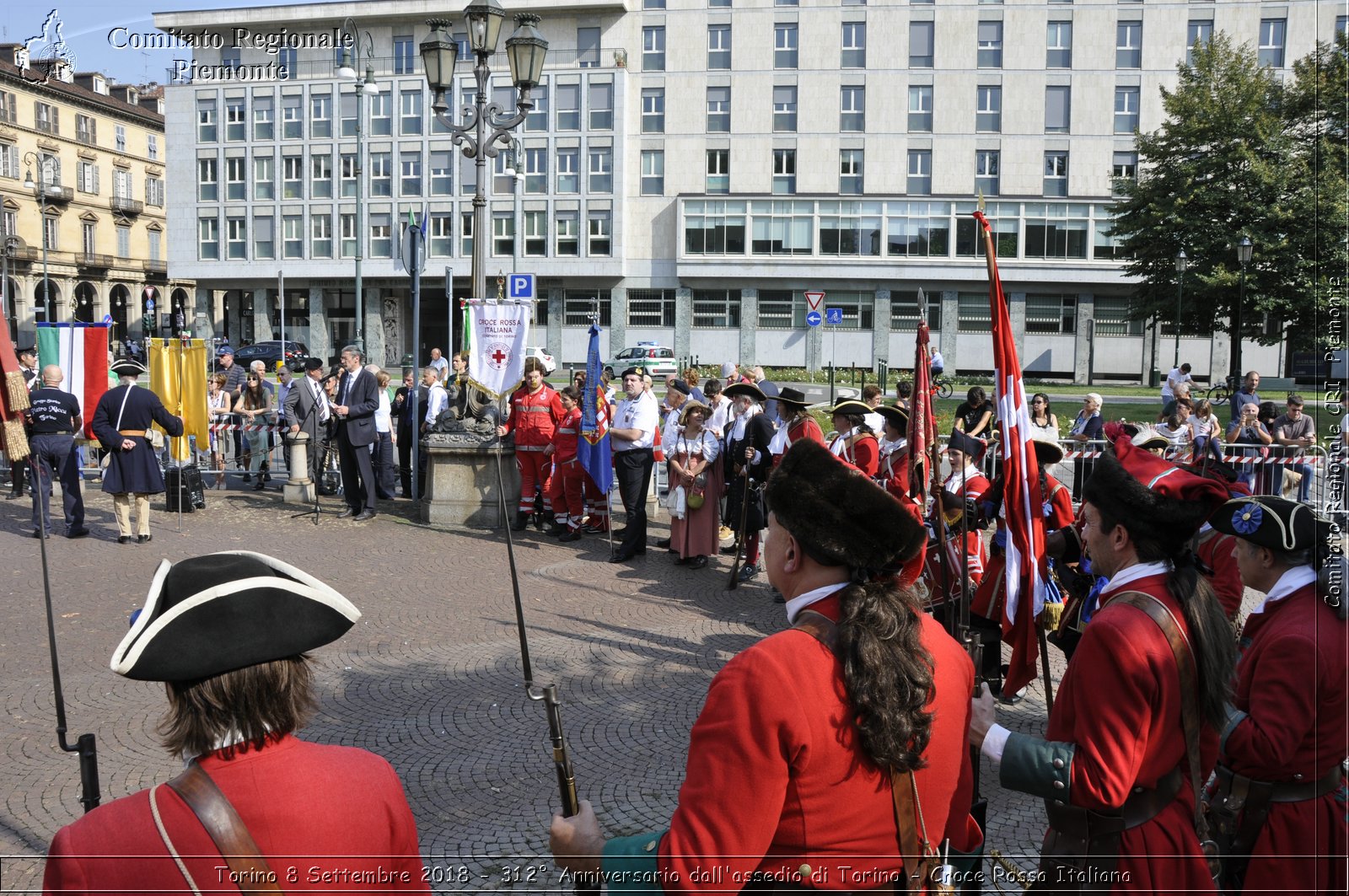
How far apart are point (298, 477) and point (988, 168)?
41.3 meters

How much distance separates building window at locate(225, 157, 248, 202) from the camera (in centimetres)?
5494

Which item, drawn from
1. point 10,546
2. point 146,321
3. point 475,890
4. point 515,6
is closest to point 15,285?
point 146,321

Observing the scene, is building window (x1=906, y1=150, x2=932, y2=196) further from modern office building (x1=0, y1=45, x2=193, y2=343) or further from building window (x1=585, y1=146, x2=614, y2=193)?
modern office building (x1=0, y1=45, x2=193, y2=343)

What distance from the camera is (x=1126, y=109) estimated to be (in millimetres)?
46844

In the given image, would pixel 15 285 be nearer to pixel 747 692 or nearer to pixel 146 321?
pixel 146 321

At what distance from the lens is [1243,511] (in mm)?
3205

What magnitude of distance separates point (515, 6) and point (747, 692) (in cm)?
5457

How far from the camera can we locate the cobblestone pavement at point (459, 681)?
5109 millimetres

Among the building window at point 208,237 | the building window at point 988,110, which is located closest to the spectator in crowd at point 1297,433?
the building window at point 988,110

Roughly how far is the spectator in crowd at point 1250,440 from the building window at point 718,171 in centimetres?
3713

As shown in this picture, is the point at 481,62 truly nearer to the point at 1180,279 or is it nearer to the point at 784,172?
the point at 1180,279

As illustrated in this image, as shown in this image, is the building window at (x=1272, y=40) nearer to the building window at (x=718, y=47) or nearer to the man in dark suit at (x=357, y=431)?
the building window at (x=718, y=47)

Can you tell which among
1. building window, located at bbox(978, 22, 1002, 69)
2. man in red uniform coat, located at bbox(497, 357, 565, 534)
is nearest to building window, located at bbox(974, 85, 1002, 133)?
building window, located at bbox(978, 22, 1002, 69)

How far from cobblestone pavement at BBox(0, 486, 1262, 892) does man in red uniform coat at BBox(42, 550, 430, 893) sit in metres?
2.64
